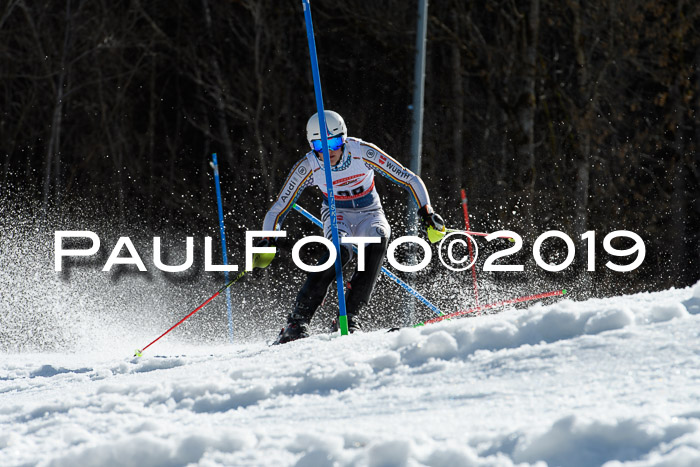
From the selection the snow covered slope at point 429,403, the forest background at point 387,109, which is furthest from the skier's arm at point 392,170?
the forest background at point 387,109

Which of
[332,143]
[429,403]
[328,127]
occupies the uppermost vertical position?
[328,127]

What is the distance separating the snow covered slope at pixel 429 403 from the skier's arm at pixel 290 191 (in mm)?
2282

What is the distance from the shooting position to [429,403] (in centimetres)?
331

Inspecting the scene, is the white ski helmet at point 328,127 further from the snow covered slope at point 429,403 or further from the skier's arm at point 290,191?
the snow covered slope at point 429,403

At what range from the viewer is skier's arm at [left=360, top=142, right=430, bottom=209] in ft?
22.0

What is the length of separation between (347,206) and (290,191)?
44 centimetres

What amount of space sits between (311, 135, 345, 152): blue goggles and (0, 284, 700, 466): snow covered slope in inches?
80.9

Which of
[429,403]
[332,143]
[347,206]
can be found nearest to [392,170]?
[347,206]

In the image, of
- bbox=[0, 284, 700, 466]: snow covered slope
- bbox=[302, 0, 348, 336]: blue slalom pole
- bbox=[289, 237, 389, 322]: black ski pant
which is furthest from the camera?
bbox=[289, 237, 389, 322]: black ski pant

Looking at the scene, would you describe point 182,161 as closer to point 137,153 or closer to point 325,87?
point 137,153

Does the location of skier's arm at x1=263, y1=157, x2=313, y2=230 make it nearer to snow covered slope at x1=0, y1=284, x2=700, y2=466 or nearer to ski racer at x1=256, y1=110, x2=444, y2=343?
ski racer at x1=256, y1=110, x2=444, y2=343

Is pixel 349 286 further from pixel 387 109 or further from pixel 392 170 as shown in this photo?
pixel 387 109

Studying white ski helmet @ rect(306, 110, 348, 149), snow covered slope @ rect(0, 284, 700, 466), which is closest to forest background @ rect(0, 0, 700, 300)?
white ski helmet @ rect(306, 110, 348, 149)

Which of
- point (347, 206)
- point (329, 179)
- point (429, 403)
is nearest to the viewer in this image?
point (429, 403)
